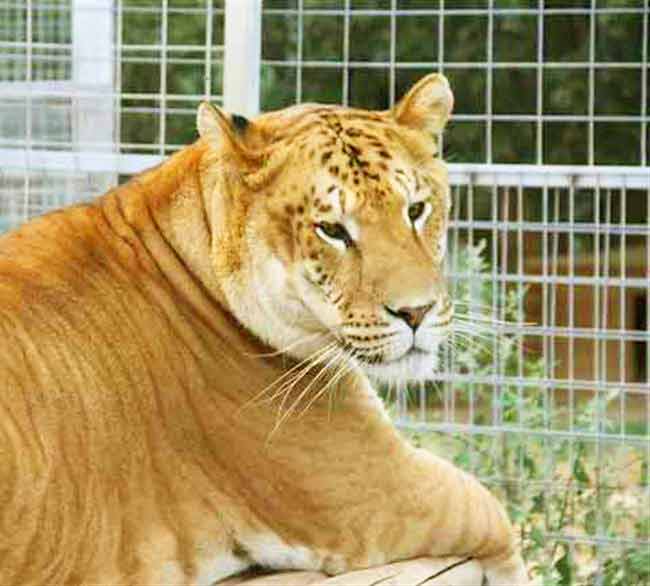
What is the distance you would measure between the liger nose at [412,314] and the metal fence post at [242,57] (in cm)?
101

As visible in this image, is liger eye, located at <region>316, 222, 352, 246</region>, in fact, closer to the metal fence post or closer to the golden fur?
the golden fur

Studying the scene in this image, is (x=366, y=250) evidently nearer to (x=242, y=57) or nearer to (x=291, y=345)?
(x=291, y=345)

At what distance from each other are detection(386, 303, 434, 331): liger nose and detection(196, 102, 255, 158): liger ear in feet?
1.23

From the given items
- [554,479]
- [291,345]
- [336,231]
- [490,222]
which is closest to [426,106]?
[336,231]

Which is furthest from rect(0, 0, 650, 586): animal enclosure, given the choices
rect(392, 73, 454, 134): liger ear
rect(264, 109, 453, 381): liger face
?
rect(392, 73, 454, 134): liger ear

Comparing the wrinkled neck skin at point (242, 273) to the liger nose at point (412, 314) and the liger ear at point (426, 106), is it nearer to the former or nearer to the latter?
the liger nose at point (412, 314)

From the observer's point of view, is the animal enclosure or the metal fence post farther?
the animal enclosure

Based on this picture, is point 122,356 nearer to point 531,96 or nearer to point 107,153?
point 107,153

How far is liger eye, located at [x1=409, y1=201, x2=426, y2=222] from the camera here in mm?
3393

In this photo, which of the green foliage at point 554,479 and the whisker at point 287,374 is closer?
the whisker at point 287,374

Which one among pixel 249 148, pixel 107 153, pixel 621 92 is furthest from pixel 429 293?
pixel 621 92

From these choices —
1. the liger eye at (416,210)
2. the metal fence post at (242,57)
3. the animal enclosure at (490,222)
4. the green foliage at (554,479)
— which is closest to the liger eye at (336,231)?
the liger eye at (416,210)

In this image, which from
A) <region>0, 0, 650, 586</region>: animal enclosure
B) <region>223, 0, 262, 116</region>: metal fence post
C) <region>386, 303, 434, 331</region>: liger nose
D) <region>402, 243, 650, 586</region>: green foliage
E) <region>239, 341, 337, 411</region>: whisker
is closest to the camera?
<region>386, 303, 434, 331</region>: liger nose

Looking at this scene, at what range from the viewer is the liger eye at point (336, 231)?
131 inches
